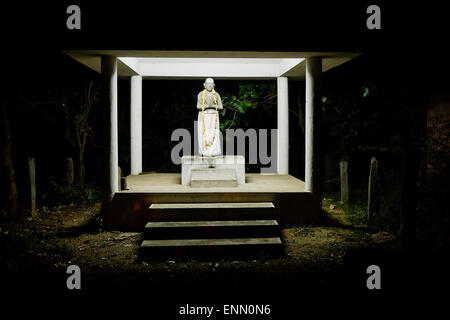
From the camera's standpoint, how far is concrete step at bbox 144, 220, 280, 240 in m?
7.58

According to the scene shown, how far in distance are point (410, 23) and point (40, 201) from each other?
35.4ft

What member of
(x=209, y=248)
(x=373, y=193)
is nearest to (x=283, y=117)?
(x=373, y=193)

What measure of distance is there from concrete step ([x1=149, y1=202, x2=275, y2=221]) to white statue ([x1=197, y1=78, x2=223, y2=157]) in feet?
8.77

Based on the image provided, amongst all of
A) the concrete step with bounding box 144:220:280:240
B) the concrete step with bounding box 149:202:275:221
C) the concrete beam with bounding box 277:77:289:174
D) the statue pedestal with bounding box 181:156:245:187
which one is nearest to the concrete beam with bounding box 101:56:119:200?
the concrete step with bounding box 149:202:275:221

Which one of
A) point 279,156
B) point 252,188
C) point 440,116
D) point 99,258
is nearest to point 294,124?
point 279,156

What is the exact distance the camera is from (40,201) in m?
12.7

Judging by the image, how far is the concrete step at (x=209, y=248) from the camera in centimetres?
709

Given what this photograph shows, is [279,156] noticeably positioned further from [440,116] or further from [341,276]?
[341,276]

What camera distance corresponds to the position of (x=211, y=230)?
303 inches

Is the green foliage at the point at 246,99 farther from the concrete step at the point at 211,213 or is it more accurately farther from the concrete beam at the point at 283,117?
the concrete step at the point at 211,213

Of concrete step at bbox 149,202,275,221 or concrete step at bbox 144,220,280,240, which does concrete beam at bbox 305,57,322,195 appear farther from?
concrete step at bbox 144,220,280,240

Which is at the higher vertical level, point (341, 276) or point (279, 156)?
point (279, 156)

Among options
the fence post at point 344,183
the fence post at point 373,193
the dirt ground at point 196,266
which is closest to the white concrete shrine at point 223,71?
the dirt ground at point 196,266

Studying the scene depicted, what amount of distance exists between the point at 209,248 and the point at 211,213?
1.11 metres
